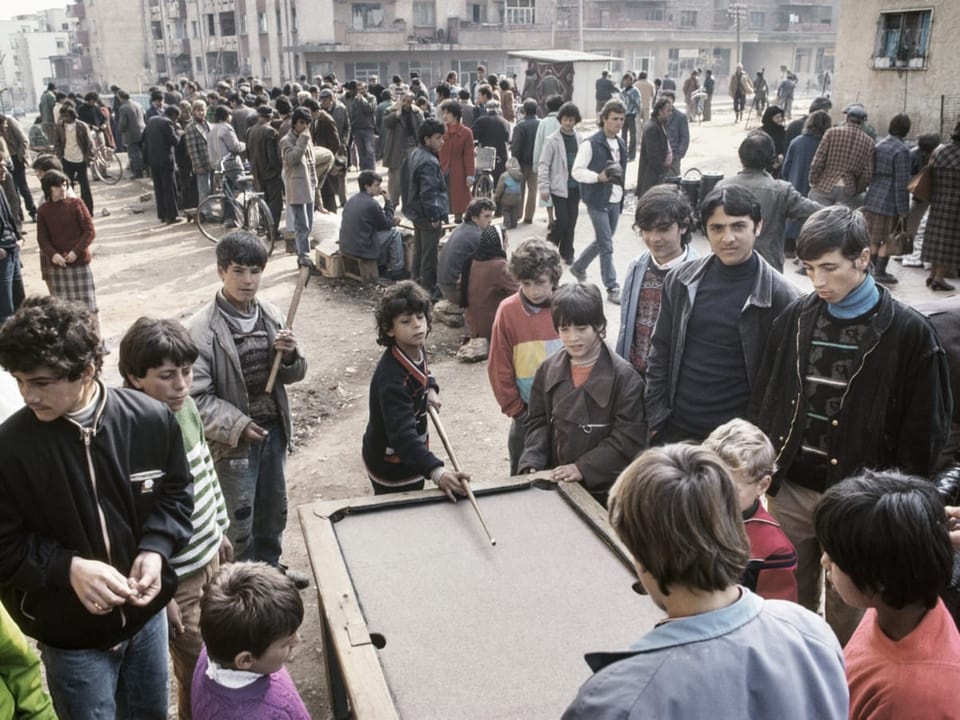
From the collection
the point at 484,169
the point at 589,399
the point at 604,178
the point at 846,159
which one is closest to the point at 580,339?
the point at 589,399

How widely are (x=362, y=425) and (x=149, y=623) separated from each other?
3.62m

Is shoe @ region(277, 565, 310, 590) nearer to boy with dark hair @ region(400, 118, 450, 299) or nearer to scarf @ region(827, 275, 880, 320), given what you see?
scarf @ region(827, 275, 880, 320)

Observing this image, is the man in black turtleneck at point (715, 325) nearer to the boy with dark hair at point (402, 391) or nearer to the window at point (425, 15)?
A: the boy with dark hair at point (402, 391)

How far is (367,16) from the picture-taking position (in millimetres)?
41969

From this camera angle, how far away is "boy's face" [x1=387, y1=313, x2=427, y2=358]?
11.7 ft

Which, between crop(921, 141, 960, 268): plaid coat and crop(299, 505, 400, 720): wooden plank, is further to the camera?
crop(921, 141, 960, 268): plaid coat

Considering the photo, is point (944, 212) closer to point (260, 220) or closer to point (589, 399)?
point (589, 399)

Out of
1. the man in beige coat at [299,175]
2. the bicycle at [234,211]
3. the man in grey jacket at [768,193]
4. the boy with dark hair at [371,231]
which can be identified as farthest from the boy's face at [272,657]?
the bicycle at [234,211]

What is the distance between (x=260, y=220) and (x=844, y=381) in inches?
376

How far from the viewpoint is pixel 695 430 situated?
3.58 meters

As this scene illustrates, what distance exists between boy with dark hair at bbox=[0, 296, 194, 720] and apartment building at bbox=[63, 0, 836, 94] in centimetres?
4026

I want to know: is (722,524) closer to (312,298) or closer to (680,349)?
(680,349)

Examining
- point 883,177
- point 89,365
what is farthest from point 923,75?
point 89,365

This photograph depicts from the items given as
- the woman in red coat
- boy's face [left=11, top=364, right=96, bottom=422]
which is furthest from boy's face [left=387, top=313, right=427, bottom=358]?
the woman in red coat
